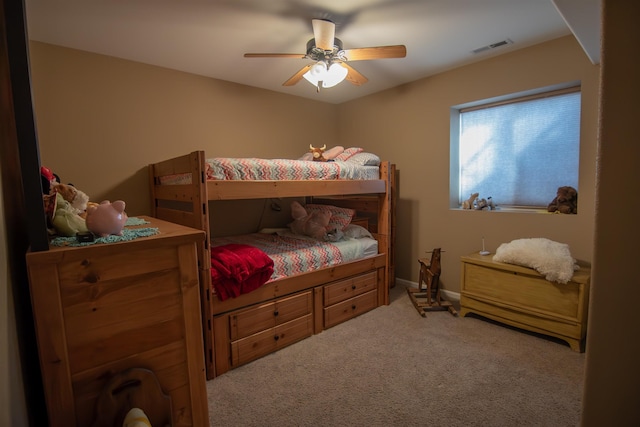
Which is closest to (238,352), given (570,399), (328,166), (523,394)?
(328,166)

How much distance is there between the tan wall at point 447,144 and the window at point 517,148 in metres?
0.17

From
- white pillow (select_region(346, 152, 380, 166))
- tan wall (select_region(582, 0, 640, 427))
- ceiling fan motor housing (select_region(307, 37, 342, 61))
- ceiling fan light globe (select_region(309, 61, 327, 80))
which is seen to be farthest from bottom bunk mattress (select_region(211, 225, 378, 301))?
tan wall (select_region(582, 0, 640, 427))

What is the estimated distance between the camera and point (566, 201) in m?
2.45

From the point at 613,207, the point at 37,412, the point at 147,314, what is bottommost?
the point at 37,412

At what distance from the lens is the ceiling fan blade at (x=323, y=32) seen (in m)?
1.88

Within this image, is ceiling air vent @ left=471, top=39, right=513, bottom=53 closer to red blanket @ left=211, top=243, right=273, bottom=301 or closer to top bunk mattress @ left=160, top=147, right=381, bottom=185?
top bunk mattress @ left=160, top=147, right=381, bottom=185

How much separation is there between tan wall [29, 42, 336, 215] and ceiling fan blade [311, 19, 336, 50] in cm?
151

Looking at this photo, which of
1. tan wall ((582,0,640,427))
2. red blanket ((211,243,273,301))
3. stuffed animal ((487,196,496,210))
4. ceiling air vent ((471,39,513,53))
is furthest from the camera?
stuffed animal ((487,196,496,210))

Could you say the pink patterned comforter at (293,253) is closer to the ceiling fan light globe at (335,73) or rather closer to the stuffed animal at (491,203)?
the ceiling fan light globe at (335,73)

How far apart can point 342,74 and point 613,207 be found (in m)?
1.95

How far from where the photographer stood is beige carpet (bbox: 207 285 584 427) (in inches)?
61.8

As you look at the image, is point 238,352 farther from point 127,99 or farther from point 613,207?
point 127,99

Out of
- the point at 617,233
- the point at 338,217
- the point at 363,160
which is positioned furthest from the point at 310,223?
the point at 617,233

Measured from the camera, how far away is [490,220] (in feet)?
9.32
